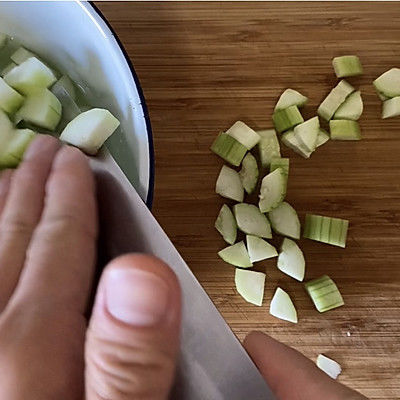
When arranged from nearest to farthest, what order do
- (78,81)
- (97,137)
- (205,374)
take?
(205,374) < (97,137) < (78,81)

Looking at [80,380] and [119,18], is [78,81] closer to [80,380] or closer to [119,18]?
[119,18]

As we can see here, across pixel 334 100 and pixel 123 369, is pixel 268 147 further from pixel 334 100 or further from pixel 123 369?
pixel 123 369

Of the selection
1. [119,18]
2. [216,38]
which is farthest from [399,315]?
[119,18]

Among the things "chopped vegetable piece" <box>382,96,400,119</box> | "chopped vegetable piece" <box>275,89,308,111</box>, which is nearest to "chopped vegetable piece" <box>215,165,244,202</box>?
"chopped vegetable piece" <box>275,89,308,111</box>

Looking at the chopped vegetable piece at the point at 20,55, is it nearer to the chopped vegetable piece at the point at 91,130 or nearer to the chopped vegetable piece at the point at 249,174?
the chopped vegetable piece at the point at 91,130

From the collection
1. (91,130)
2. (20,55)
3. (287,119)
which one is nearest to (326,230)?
(287,119)

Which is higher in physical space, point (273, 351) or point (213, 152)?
point (213, 152)

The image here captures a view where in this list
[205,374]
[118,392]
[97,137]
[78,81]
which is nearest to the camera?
[118,392]
